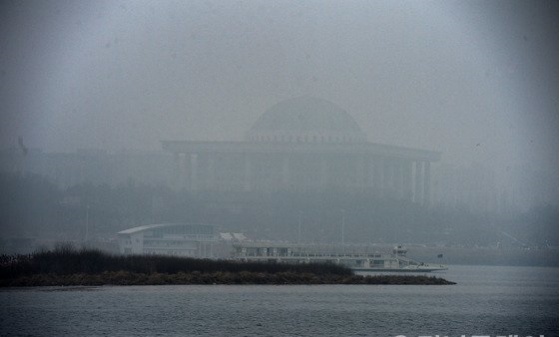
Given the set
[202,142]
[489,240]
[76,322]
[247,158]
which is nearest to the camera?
[76,322]

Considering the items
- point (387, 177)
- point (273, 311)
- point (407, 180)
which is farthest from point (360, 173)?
point (273, 311)

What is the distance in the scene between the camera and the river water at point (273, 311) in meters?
26.2

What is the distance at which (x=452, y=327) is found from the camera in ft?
90.2

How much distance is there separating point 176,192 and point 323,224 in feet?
25.0

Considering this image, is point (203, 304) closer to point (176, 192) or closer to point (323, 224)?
point (176, 192)

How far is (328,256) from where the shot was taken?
52.4m

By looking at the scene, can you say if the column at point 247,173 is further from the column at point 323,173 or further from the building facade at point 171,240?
the building facade at point 171,240

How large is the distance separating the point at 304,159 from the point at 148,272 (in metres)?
20.5

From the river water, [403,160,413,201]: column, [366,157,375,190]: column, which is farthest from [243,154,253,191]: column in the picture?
the river water

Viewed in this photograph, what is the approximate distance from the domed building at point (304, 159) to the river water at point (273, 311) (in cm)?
1485

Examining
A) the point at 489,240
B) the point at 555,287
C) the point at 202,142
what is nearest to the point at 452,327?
the point at 555,287

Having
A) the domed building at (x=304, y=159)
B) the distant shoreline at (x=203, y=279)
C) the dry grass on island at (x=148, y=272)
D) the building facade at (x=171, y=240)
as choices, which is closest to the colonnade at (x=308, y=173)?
the domed building at (x=304, y=159)

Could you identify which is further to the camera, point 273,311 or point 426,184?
point 426,184

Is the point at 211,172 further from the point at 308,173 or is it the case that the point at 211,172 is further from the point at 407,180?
the point at 407,180
